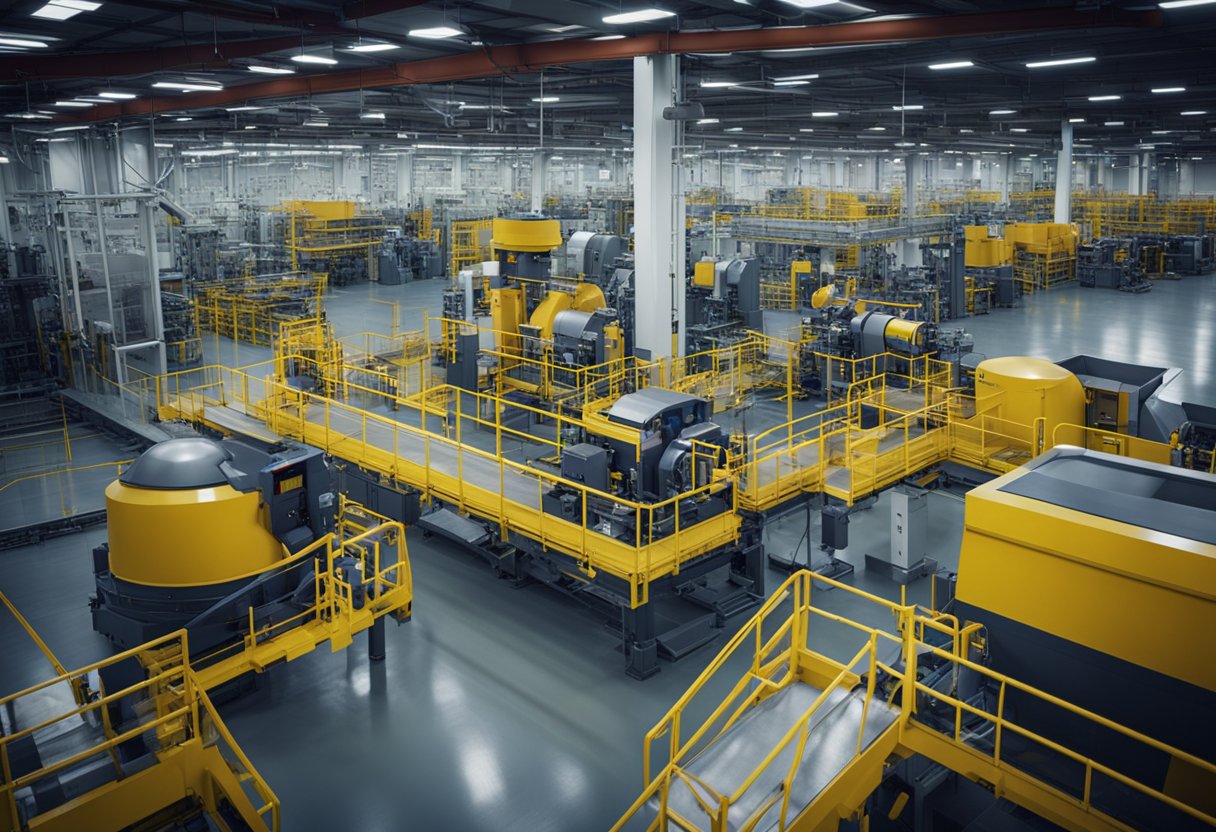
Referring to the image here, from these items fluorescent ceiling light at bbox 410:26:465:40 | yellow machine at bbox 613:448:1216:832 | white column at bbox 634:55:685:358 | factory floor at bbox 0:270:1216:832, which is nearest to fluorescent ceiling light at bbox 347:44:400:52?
fluorescent ceiling light at bbox 410:26:465:40

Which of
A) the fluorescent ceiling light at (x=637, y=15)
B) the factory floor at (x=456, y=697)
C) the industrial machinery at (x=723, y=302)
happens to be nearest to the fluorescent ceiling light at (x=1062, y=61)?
the industrial machinery at (x=723, y=302)

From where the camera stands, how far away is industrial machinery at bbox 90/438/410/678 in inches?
383

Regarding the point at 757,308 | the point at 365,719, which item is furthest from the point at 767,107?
the point at 365,719

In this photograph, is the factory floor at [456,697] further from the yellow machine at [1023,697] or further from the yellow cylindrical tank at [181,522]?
the yellow machine at [1023,697]

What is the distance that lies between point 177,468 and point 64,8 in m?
6.70

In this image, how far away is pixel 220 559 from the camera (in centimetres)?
993

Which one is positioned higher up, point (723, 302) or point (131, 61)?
point (131, 61)

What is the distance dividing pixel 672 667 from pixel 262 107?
71.4 ft

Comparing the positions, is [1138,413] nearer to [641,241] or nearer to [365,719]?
[641,241]

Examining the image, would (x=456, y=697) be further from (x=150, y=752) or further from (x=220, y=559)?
(x=150, y=752)

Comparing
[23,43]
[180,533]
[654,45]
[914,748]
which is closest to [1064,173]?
[654,45]

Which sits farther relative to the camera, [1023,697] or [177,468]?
[177,468]

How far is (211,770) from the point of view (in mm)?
7250

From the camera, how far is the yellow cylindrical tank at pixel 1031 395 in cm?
1334
